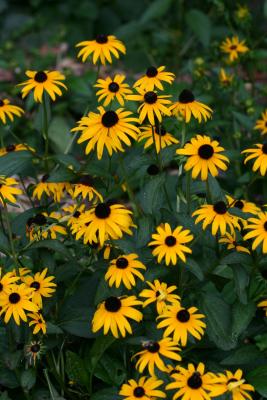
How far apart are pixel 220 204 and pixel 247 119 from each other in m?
1.33

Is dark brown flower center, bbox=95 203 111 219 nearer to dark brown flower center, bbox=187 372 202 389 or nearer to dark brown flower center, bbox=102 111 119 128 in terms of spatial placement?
dark brown flower center, bbox=102 111 119 128

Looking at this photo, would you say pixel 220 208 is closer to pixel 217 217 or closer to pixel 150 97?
pixel 217 217

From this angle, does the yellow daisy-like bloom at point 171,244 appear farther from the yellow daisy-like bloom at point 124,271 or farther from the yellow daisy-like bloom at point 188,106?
the yellow daisy-like bloom at point 188,106

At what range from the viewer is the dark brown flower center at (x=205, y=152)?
7.05 ft

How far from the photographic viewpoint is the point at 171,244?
6.94 feet

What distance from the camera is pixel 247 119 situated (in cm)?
338

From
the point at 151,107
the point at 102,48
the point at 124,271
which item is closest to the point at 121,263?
the point at 124,271

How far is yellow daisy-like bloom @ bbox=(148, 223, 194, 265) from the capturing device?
2.09m

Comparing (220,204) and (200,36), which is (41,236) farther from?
(200,36)

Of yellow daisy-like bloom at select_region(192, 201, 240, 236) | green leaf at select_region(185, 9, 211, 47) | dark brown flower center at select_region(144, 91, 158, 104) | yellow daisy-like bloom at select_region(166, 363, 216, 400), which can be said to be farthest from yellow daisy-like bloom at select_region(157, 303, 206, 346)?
green leaf at select_region(185, 9, 211, 47)

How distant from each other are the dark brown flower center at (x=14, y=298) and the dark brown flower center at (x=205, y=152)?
0.69m

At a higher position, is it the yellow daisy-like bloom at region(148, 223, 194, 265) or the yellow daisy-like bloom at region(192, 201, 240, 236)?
the yellow daisy-like bloom at region(192, 201, 240, 236)

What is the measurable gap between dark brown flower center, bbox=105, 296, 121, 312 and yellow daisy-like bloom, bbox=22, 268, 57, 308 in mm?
→ 215

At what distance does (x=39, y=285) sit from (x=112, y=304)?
0.99 feet
